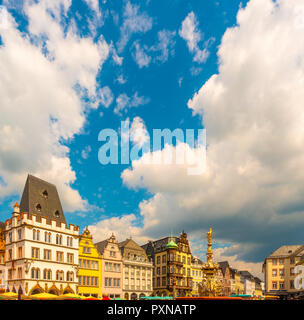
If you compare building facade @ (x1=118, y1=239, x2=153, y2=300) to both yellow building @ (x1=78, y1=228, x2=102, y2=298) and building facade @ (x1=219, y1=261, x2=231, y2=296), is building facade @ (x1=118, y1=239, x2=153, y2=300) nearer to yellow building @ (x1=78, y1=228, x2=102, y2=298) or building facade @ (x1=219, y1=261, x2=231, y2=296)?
yellow building @ (x1=78, y1=228, x2=102, y2=298)

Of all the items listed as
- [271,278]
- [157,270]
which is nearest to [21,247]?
[157,270]

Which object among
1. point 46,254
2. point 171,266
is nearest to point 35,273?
point 46,254

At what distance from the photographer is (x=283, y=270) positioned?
315 feet

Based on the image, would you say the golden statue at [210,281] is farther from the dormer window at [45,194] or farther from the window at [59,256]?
the dormer window at [45,194]

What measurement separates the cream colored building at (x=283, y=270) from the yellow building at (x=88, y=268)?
168 feet

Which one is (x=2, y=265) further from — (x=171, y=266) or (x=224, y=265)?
(x=224, y=265)

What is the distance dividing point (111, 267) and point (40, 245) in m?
21.0

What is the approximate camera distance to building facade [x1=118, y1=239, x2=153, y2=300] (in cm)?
7688

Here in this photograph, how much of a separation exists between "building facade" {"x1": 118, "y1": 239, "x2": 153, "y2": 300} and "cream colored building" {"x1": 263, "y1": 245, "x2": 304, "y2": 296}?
118 feet

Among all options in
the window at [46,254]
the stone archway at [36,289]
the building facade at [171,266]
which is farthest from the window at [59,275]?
the building facade at [171,266]

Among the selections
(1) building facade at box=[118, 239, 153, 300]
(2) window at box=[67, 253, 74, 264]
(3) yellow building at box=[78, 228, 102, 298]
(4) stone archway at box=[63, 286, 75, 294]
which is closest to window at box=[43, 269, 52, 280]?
(4) stone archway at box=[63, 286, 75, 294]

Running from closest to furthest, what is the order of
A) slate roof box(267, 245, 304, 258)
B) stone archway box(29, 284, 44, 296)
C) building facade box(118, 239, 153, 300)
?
stone archway box(29, 284, 44, 296), building facade box(118, 239, 153, 300), slate roof box(267, 245, 304, 258)
